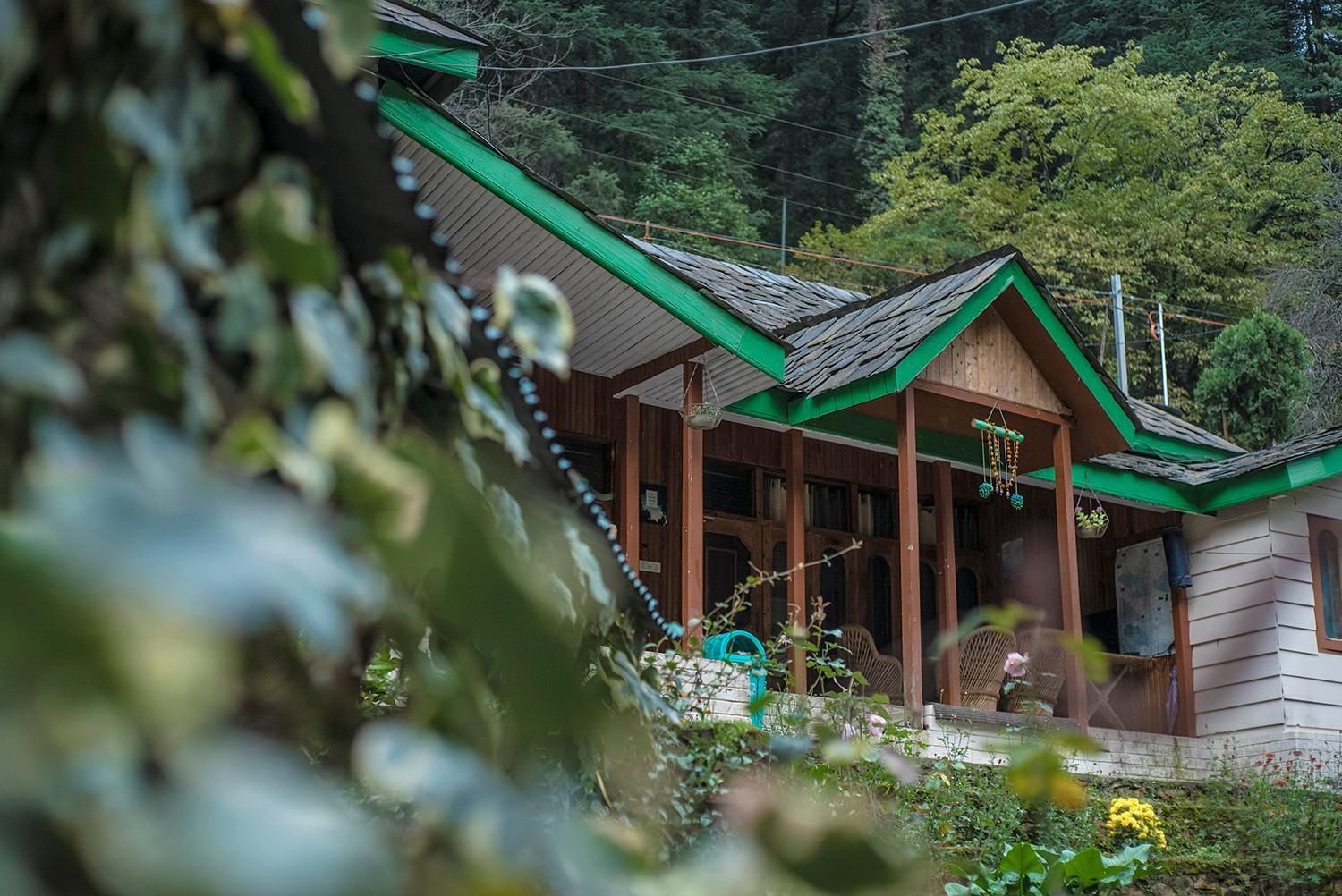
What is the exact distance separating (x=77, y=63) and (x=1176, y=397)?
98.2 feet

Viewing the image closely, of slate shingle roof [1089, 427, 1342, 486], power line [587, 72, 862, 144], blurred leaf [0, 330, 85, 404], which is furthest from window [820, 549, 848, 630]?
power line [587, 72, 862, 144]

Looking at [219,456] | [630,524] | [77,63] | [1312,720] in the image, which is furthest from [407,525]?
[1312,720]

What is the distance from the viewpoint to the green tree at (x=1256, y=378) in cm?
1698

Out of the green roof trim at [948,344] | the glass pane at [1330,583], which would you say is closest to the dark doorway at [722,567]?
the green roof trim at [948,344]

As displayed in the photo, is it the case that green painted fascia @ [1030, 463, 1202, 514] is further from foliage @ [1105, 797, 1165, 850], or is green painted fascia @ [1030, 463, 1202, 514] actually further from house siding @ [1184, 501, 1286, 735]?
foliage @ [1105, 797, 1165, 850]

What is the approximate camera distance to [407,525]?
869 millimetres

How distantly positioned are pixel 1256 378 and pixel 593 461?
10579 mm

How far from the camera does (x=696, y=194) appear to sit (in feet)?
91.9

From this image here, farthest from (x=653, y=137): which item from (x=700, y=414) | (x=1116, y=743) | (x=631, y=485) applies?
(x=700, y=414)

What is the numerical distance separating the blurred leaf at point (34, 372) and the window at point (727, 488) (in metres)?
10.8

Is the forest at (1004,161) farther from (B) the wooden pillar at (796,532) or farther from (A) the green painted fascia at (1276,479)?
(B) the wooden pillar at (796,532)

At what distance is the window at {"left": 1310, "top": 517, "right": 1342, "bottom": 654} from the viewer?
38.4 ft

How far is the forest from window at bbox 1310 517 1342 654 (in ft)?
50.8

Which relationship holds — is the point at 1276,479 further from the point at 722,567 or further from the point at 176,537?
the point at 176,537
